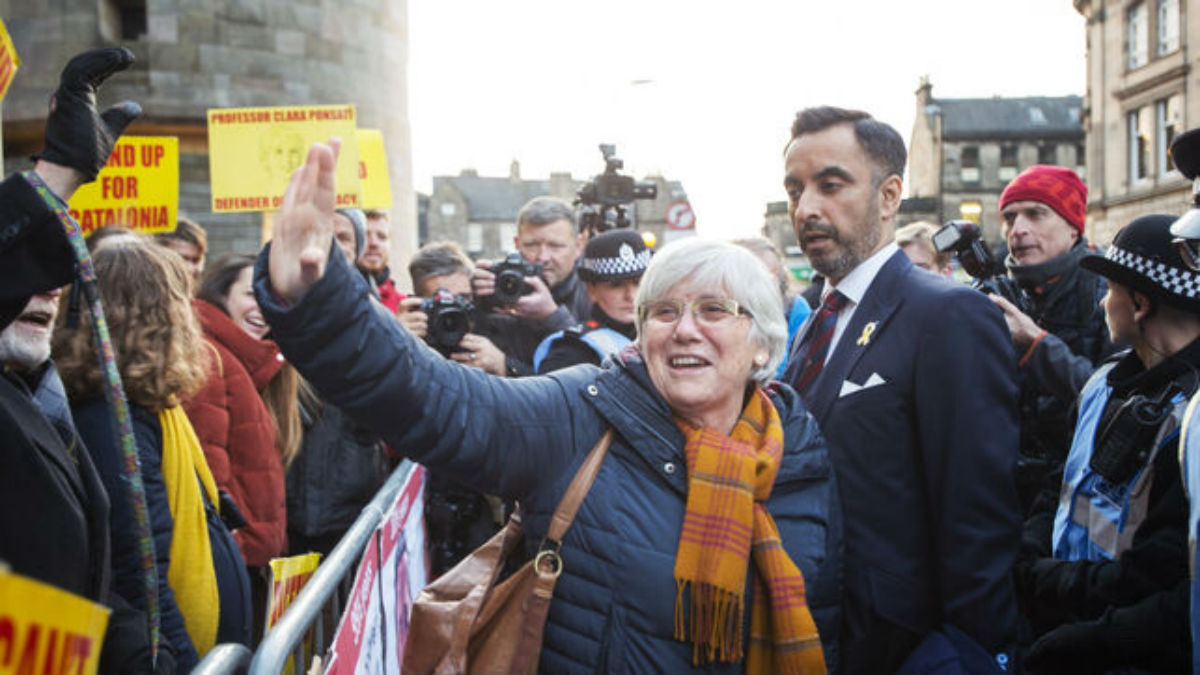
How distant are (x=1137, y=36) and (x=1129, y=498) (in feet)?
101

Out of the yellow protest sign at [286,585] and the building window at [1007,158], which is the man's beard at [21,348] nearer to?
the yellow protest sign at [286,585]

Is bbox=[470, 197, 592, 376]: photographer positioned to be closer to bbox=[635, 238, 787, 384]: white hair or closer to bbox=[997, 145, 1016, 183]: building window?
bbox=[635, 238, 787, 384]: white hair

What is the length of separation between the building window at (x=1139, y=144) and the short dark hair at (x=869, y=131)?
30.4m

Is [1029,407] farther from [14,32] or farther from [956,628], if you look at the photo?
[14,32]

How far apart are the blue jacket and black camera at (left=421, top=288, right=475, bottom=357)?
1943 mm

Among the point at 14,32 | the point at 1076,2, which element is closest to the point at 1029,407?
the point at 14,32

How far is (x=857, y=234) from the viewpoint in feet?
8.35

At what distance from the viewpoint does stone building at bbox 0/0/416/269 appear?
10.6m

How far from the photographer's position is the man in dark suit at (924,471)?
2158 millimetres

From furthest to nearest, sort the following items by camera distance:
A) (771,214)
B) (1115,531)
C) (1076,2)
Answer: (771,214) < (1076,2) < (1115,531)

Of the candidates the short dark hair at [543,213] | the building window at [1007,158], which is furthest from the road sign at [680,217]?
the building window at [1007,158]

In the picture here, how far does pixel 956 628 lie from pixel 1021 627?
0.22m

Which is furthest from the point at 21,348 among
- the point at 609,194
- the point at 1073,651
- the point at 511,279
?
the point at 609,194

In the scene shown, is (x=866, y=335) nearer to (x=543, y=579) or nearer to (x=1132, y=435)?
(x=1132, y=435)
